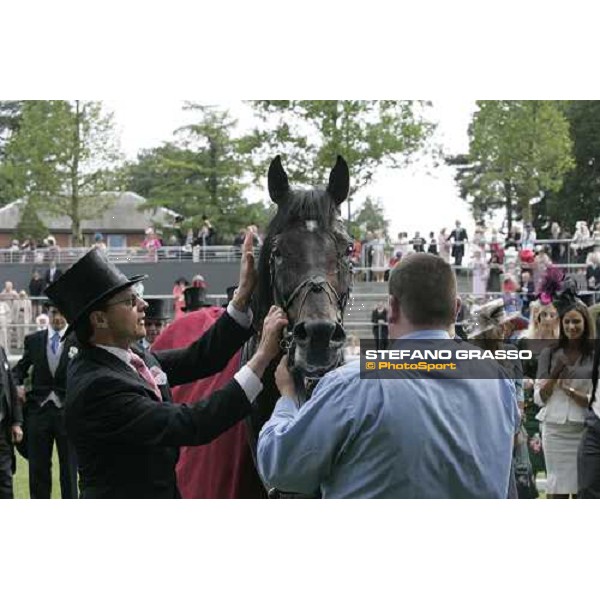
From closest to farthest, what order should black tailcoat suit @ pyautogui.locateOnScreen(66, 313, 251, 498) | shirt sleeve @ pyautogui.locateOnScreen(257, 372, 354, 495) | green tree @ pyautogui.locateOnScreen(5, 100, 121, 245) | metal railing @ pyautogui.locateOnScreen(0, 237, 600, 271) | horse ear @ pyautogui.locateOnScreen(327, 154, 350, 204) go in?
shirt sleeve @ pyautogui.locateOnScreen(257, 372, 354, 495), black tailcoat suit @ pyautogui.locateOnScreen(66, 313, 251, 498), horse ear @ pyautogui.locateOnScreen(327, 154, 350, 204), metal railing @ pyautogui.locateOnScreen(0, 237, 600, 271), green tree @ pyautogui.locateOnScreen(5, 100, 121, 245)

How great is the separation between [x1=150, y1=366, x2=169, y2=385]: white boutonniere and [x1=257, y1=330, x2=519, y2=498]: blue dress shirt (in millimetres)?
1352

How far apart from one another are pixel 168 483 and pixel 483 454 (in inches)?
58.8

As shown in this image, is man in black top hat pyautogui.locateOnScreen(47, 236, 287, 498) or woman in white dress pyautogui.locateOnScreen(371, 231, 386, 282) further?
woman in white dress pyautogui.locateOnScreen(371, 231, 386, 282)

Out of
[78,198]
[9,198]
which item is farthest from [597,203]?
[9,198]

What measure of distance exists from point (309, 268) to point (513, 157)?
5243 mm

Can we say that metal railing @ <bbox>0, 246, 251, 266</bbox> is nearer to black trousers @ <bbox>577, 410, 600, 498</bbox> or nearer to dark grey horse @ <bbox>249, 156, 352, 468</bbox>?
dark grey horse @ <bbox>249, 156, 352, 468</bbox>

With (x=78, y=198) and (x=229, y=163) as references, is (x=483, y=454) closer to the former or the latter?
(x=229, y=163)

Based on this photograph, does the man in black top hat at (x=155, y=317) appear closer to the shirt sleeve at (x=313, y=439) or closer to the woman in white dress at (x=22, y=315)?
the woman in white dress at (x=22, y=315)

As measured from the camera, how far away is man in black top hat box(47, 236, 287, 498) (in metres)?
4.05

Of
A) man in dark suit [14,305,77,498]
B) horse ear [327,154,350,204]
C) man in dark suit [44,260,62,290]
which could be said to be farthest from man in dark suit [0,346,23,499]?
horse ear [327,154,350,204]

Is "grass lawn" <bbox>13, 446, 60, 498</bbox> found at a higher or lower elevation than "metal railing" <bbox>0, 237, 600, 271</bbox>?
lower

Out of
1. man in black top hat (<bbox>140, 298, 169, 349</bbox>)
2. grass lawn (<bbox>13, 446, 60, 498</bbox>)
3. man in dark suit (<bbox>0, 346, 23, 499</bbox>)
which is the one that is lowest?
grass lawn (<bbox>13, 446, 60, 498</bbox>)

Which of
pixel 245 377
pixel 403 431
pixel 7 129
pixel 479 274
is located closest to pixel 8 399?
pixel 7 129

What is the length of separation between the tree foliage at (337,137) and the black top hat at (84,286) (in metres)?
2.31
